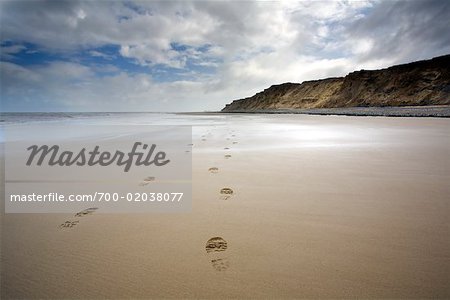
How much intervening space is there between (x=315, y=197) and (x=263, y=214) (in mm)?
769

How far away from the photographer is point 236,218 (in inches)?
93.0

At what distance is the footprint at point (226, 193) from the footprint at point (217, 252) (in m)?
0.94

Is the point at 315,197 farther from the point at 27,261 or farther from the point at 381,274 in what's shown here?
the point at 27,261

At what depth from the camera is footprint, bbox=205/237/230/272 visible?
5.49 feet

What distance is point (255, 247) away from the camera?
6.13 ft

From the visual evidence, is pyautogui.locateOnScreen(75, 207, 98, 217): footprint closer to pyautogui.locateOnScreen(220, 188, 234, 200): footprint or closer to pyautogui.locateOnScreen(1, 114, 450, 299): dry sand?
pyautogui.locateOnScreen(1, 114, 450, 299): dry sand

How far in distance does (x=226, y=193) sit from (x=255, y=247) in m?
1.27

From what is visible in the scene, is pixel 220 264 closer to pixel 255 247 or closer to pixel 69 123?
pixel 255 247

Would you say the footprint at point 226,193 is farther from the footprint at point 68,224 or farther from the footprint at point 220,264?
the footprint at point 68,224

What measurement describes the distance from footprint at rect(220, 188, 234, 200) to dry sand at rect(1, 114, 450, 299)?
38 millimetres

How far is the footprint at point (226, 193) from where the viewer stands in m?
2.96

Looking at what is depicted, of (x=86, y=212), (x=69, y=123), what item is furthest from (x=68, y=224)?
(x=69, y=123)

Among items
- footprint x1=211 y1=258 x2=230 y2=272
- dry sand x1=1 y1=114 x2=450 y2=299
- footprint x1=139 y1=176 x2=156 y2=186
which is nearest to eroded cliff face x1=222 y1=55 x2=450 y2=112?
dry sand x1=1 y1=114 x2=450 y2=299

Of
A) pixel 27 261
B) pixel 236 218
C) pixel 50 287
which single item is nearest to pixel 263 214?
pixel 236 218
